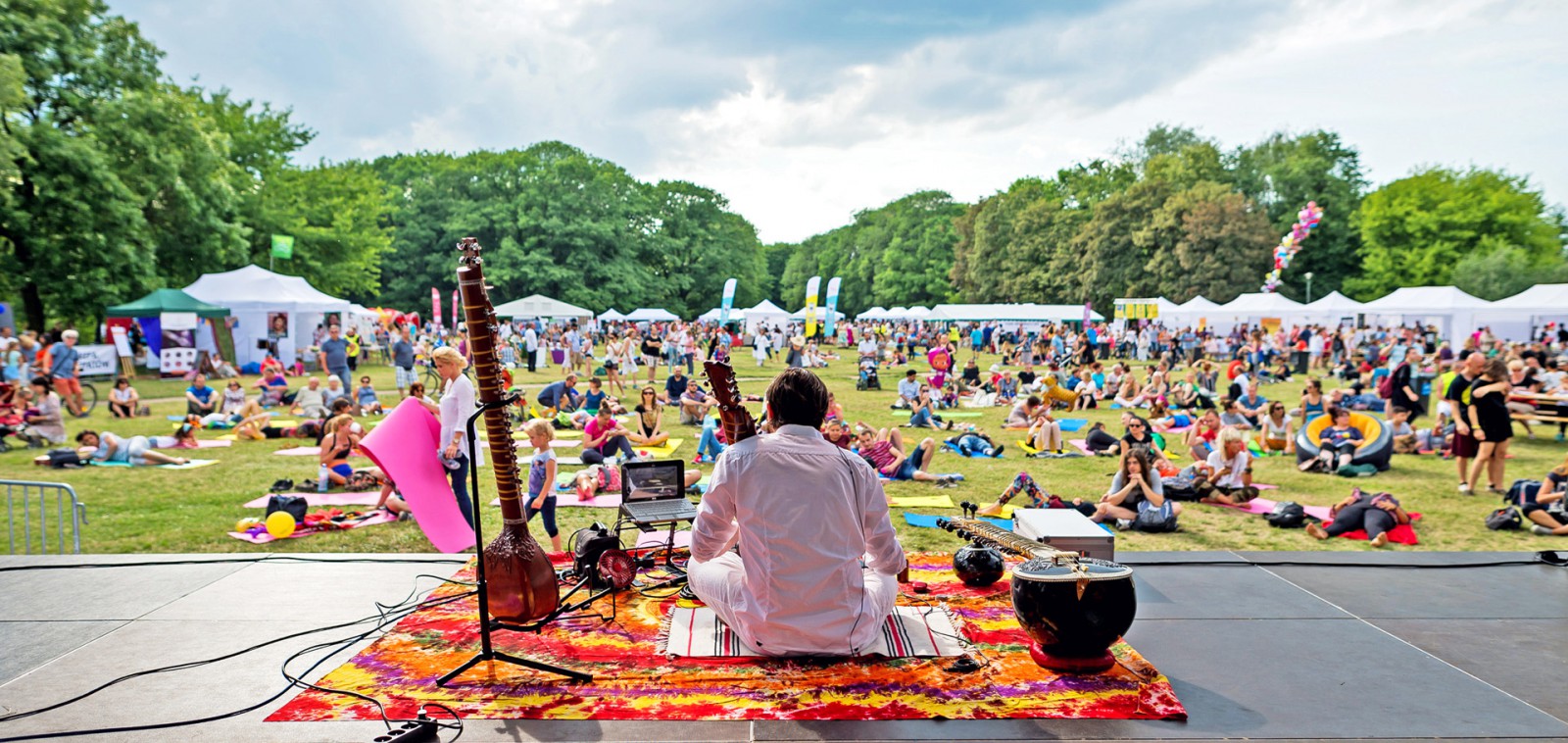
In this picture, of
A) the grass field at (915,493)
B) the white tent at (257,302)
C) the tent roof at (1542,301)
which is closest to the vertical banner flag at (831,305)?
the white tent at (257,302)

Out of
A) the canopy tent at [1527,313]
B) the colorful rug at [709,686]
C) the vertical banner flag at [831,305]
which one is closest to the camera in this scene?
the colorful rug at [709,686]

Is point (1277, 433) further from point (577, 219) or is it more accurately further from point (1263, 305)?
point (577, 219)

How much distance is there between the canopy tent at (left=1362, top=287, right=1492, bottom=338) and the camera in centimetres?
2861

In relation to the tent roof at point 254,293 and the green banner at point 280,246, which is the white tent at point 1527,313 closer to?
the tent roof at point 254,293

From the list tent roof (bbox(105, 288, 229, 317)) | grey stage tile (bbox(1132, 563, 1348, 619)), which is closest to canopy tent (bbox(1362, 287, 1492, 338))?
grey stage tile (bbox(1132, 563, 1348, 619))

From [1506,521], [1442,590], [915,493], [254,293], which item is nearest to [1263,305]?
[1506,521]

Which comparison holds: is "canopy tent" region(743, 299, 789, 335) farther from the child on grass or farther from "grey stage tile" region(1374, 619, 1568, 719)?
"grey stage tile" region(1374, 619, 1568, 719)

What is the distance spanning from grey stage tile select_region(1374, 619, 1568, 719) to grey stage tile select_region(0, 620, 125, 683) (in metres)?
6.66

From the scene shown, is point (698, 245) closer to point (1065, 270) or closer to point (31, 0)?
point (1065, 270)

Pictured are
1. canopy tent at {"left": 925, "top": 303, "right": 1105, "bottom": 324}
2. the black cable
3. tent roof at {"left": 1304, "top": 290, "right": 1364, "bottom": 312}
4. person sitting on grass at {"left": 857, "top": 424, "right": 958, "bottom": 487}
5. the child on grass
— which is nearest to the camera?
the black cable

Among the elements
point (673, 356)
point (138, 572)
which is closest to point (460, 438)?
point (138, 572)

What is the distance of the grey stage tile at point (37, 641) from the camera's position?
420cm

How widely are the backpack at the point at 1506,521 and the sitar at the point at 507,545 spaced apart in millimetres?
8126

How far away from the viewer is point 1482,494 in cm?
942
